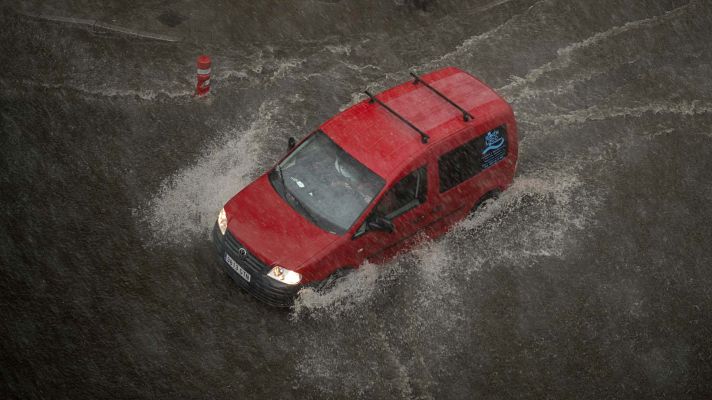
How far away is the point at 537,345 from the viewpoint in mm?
8398

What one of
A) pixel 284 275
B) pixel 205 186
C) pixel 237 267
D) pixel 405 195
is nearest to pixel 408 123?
pixel 405 195

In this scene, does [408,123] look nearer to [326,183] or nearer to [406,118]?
[406,118]

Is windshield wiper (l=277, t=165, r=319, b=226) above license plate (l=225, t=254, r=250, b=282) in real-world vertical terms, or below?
above

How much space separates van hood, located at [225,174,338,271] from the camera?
25.2ft

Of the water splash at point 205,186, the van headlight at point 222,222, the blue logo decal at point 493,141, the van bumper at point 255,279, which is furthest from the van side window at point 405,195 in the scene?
the water splash at point 205,186

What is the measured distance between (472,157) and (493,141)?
0.42 m

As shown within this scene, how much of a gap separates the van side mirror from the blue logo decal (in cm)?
190

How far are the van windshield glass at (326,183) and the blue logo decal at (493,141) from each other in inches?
70.3

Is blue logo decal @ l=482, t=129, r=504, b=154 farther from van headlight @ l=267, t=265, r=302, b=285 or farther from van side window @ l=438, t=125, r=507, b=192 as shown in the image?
van headlight @ l=267, t=265, r=302, b=285

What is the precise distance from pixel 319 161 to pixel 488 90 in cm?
273

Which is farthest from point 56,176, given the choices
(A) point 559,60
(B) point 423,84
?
(A) point 559,60

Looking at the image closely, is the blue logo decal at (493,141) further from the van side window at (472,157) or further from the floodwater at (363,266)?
the floodwater at (363,266)

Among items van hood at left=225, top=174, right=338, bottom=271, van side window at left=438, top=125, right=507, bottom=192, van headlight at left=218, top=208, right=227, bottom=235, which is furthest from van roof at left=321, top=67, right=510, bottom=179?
van headlight at left=218, top=208, right=227, bottom=235

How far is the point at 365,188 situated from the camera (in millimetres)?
8109
